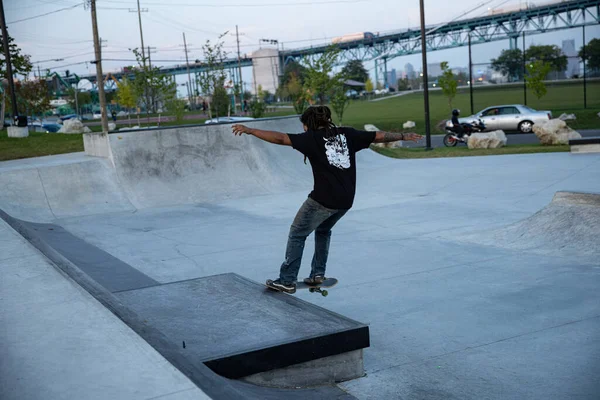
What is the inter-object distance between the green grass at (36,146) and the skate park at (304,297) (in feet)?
17.2

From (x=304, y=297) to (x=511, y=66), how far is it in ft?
200

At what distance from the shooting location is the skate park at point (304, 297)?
380cm

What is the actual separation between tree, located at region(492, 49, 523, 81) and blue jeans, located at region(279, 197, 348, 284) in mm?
52246

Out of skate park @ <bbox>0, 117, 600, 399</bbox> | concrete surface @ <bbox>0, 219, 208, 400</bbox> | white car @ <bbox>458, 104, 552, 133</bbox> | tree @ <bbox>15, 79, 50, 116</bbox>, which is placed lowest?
skate park @ <bbox>0, 117, 600, 399</bbox>

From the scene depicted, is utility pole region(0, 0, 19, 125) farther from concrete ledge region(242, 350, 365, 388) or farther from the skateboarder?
concrete ledge region(242, 350, 365, 388)

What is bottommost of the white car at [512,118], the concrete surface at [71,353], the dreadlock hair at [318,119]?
the concrete surface at [71,353]

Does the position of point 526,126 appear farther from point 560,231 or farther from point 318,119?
point 318,119

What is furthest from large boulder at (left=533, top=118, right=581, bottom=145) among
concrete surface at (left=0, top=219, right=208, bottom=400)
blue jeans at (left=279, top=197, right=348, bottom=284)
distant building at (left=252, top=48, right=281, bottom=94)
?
distant building at (left=252, top=48, right=281, bottom=94)

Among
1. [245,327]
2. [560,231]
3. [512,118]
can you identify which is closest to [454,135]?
[512,118]

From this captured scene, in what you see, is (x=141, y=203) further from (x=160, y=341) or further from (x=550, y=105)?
(x=550, y=105)

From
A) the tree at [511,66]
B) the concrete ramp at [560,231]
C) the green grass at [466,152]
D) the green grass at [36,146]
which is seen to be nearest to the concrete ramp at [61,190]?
the green grass at [36,146]

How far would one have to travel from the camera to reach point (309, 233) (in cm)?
529

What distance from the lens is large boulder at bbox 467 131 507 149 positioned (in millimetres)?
20672

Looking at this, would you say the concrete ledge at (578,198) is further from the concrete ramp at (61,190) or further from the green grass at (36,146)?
the green grass at (36,146)
